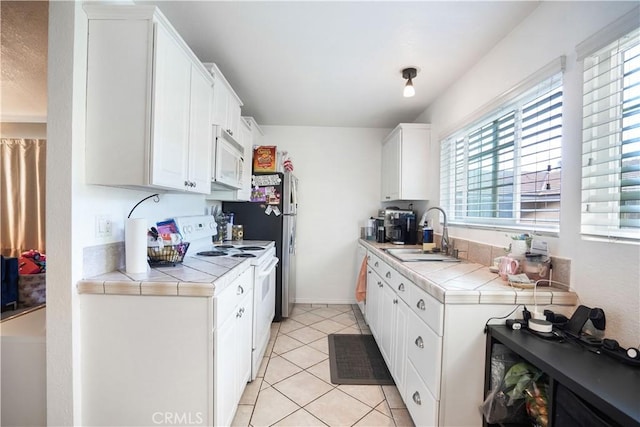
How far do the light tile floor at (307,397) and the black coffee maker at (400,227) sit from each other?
1408 mm

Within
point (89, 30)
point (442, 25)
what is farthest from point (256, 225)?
point (442, 25)

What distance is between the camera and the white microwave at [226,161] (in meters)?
1.97

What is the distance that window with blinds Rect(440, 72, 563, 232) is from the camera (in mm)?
1462

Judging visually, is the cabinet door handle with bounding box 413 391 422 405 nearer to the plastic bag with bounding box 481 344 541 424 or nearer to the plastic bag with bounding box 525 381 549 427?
the plastic bag with bounding box 481 344 541 424

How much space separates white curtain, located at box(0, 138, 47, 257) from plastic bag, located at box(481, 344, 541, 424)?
13.3 ft

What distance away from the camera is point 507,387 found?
1126 mm

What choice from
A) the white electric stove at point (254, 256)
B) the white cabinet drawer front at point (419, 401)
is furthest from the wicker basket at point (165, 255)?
the white cabinet drawer front at point (419, 401)

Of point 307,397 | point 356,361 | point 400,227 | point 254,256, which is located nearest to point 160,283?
point 254,256

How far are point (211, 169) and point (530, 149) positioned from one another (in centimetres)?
209

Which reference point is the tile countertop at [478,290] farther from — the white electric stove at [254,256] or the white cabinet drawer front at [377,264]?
the white electric stove at [254,256]

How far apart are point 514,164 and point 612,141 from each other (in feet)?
2.18

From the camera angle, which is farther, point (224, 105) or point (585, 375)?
point (224, 105)

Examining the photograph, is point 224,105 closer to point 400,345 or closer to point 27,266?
point 27,266
